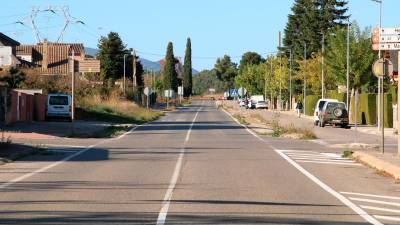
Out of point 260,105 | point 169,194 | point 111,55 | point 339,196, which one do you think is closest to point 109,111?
point 111,55

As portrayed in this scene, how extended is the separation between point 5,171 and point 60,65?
82000 millimetres

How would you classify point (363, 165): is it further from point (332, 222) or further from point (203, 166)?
point (332, 222)

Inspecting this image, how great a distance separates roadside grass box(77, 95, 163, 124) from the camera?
58.9 meters

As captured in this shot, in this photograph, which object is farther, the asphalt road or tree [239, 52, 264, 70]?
tree [239, 52, 264, 70]

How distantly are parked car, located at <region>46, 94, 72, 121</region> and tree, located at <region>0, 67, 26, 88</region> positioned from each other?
3.80 m

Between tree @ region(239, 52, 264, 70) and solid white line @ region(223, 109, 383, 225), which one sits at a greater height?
tree @ region(239, 52, 264, 70)

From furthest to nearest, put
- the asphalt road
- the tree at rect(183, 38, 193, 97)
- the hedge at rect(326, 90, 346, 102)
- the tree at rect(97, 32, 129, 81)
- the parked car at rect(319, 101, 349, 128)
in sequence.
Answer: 1. the tree at rect(183, 38, 193, 97)
2. the tree at rect(97, 32, 129, 81)
3. the hedge at rect(326, 90, 346, 102)
4. the parked car at rect(319, 101, 349, 128)
5. the asphalt road

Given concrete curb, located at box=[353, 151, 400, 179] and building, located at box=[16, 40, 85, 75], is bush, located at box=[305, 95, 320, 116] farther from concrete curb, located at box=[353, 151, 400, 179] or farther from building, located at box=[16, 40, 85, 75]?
concrete curb, located at box=[353, 151, 400, 179]

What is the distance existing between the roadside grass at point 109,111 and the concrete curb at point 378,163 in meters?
37.0

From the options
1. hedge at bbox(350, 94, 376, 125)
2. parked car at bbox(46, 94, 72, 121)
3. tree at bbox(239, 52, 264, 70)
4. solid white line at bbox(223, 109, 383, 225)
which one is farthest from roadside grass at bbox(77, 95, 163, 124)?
tree at bbox(239, 52, 264, 70)

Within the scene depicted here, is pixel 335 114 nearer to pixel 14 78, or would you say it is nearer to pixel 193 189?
pixel 14 78

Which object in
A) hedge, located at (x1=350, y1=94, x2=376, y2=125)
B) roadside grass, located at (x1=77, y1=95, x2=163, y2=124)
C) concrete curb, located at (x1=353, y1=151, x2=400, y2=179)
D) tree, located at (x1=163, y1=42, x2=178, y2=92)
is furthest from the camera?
tree, located at (x1=163, y1=42, x2=178, y2=92)

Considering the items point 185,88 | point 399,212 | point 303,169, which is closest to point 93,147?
point 303,169

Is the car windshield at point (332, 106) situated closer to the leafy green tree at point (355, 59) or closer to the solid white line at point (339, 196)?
the leafy green tree at point (355, 59)
